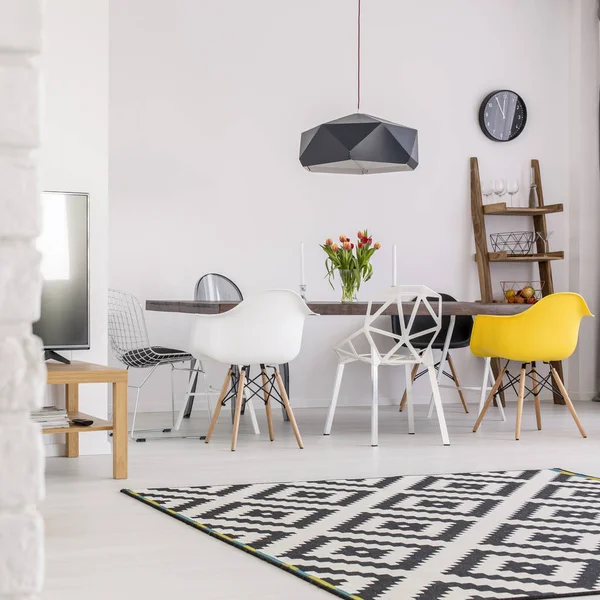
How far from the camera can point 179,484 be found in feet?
11.7

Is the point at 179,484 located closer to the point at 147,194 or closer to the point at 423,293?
the point at 423,293

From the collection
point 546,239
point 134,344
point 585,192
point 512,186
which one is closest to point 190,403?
point 134,344

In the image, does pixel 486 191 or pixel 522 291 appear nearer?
pixel 522 291

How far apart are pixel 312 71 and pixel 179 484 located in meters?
3.80

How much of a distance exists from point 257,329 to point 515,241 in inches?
127

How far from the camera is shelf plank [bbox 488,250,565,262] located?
672 centimetres

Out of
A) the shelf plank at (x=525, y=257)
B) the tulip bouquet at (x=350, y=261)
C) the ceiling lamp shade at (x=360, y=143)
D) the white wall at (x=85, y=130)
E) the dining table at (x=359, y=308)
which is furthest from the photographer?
the shelf plank at (x=525, y=257)

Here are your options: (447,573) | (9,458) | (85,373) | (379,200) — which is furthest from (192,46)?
(9,458)

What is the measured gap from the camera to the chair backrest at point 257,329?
14.6 ft

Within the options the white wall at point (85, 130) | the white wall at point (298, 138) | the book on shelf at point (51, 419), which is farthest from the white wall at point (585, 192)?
the book on shelf at point (51, 419)

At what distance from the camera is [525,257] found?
6.80 metres

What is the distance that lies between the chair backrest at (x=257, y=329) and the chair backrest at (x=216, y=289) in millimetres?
1386

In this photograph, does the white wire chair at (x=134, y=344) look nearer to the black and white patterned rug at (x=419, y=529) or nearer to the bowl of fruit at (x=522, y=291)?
the black and white patterned rug at (x=419, y=529)

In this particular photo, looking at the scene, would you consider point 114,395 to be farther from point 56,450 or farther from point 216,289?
point 216,289
